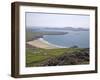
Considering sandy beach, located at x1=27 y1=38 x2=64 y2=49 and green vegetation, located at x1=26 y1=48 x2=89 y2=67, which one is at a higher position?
sandy beach, located at x1=27 y1=38 x2=64 y2=49

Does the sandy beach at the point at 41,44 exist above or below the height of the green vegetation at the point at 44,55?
above

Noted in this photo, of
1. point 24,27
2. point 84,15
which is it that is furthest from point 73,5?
point 24,27

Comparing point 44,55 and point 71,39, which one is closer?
point 44,55

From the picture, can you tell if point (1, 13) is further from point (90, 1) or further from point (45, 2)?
point (90, 1)

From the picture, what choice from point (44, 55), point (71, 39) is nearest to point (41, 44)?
point (44, 55)

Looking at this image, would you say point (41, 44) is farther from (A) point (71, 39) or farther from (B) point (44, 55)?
(A) point (71, 39)

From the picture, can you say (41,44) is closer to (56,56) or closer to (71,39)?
(56,56)

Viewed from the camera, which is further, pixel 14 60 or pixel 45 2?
pixel 45 2

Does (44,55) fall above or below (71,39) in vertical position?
below
